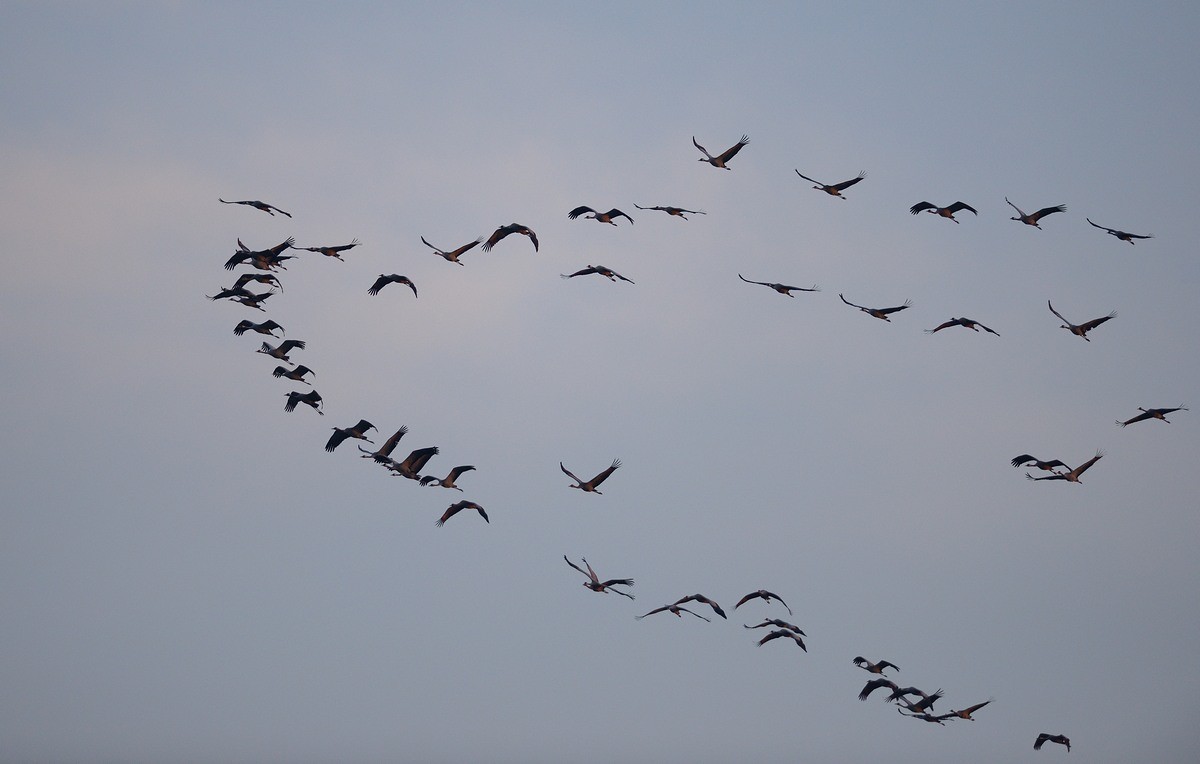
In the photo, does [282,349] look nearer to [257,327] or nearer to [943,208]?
[257,327]

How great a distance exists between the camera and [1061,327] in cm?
5962

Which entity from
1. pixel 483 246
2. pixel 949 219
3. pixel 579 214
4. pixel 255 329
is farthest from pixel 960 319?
pixel 255 329

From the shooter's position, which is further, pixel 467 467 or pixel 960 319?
pixel 960 319

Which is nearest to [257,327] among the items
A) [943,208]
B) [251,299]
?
[251,299]

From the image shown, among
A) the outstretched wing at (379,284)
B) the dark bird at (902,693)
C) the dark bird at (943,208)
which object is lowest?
the dark bird at (902,693)

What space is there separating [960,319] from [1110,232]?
25.2ft

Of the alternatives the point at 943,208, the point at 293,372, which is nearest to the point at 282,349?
the point at 293,372

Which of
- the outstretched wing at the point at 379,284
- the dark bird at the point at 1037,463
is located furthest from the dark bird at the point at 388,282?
the dark bird at the point at 1037,463

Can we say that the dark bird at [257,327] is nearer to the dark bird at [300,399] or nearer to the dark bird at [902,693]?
the dark bird at [300,399]

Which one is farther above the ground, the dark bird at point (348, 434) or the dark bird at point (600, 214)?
the dark bird at point (600, 214)

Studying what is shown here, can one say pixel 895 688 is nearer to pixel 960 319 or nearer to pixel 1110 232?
pixel 960 319

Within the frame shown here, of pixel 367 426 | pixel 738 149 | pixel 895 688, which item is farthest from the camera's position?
pixel 895 688

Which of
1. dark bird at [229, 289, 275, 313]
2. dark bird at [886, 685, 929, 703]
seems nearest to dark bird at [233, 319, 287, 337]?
dark bird at [229, 289, 275, 313]

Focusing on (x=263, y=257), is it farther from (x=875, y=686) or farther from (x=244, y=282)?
(x=875, y=686)
